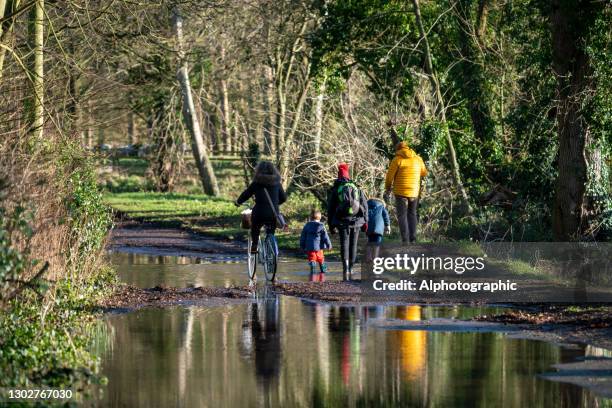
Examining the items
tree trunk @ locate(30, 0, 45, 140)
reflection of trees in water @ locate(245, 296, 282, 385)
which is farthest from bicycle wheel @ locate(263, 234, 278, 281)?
tree trunk @ locate(30, 0, 45, 140)

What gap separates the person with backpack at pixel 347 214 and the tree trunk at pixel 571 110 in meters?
4.00

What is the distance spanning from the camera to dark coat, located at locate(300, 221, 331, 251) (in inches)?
813

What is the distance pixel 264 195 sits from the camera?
1966 centimetres

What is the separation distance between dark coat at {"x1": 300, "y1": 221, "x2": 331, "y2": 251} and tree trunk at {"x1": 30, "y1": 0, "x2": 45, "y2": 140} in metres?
4.55

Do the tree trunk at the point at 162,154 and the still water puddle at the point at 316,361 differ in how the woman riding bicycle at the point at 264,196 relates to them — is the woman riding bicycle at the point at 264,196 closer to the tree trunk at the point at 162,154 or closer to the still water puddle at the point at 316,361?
the still water puddle at the point at 316,361

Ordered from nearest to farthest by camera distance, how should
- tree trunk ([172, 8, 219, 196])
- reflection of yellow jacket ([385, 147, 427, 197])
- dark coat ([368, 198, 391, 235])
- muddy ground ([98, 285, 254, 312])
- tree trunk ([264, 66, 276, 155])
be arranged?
muddy ground ([98, 285, 254, 312])
dark coat ([368, 198, 391, 235])
reflection of yellow jacket ([385, 147, 427, 197])
tree trunk ([264, 66, 276, 155])
tree trunk ([172, 8, 219, 196])

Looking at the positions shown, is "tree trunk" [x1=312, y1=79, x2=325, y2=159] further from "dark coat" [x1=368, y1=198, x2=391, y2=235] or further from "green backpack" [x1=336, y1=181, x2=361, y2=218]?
"green backpack" [x1=336, y1=181, x2=361, y2=218]

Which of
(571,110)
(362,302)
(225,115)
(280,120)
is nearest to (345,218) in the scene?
(362,302)

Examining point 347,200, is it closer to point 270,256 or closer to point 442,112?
point 270,256

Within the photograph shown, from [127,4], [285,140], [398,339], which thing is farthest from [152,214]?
[398,339]

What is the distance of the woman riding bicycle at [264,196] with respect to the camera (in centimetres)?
1961

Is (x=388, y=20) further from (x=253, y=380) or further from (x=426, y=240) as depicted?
(x=253, y=380)

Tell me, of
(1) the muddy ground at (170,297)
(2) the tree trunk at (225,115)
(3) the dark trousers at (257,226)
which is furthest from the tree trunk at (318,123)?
(1) the muddy ground at (170,297)

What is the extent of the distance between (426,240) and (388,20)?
26.5 ft
